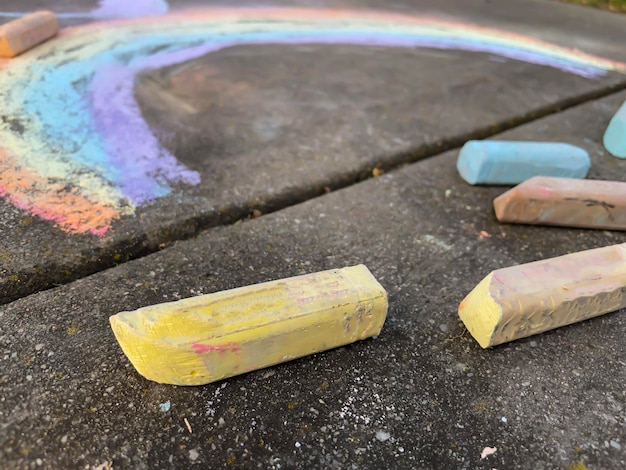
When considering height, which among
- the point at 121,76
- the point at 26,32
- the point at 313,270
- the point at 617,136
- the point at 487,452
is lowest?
the point at 487,452

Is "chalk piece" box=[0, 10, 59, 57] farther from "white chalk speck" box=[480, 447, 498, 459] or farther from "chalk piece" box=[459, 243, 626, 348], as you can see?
"white chalk speck" box=[480, 447, 498, 459]

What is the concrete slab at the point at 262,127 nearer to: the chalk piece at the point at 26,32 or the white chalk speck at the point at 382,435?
the chalk piece at the point at 26,32

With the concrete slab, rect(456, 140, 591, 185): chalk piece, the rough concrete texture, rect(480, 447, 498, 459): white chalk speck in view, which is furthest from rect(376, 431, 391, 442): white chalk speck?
rect(456, 140, 591, 185): chalk piece

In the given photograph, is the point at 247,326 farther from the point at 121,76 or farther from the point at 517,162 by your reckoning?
the point at 121,76

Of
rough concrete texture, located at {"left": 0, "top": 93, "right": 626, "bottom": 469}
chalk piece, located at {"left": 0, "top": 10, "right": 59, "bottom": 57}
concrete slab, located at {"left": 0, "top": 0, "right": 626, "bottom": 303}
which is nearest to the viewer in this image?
rough concrete texture, located at {"left": 0, "top": 93, "right": 626, "bottom": 469}

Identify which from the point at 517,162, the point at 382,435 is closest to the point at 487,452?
the point at 382,435

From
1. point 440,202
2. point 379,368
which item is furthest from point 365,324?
point 440,202
